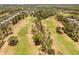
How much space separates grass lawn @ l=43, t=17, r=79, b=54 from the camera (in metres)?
3.28

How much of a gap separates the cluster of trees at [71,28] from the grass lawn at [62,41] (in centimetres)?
9

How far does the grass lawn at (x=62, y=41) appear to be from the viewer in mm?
3280

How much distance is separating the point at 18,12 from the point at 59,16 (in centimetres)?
87

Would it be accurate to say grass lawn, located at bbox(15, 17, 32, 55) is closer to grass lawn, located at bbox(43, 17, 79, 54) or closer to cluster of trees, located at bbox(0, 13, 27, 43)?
cluster of trees, located at bbox(0, 13, 27, 43)

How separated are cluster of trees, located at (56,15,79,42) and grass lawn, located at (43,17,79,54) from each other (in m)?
0.09

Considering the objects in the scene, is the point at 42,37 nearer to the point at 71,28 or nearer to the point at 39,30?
the point at 39,30

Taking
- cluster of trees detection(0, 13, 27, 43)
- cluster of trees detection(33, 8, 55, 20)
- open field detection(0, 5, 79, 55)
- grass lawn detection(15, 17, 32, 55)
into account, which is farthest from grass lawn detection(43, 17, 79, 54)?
cluster of trees detection(0, 13, 27, 43)

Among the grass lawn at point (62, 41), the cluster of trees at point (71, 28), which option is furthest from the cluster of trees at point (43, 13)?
the cluster of trees at point (71, 28)

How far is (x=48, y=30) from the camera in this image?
339 centimetres

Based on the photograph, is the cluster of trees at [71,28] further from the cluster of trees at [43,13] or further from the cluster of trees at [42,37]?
the cluster of trees at [42,37]

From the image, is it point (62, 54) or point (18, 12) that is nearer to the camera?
point (62, 54)

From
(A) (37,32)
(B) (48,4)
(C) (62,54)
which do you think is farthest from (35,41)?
(B) (48,4)
